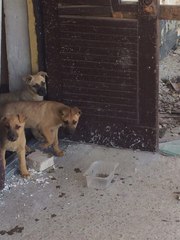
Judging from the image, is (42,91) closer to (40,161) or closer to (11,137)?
(40,161)

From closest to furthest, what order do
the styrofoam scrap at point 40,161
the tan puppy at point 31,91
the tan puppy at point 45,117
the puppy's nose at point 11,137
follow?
the puppy's nose at point 11,137 < the styrofoam scrap at point 40,161 < the tan puppy at point 45,117 < the tan puppy at point 31,91

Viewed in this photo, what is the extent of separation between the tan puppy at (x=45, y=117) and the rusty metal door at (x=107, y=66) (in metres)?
0.26

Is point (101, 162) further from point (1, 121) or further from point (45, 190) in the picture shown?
point (1, 121)

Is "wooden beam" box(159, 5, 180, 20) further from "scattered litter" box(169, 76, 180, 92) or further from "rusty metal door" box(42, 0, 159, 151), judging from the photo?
"scattered litter" box(169, 76, 180, 92)

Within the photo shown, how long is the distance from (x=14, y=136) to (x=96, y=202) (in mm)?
871

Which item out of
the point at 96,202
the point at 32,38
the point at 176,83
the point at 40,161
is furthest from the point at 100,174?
the point at 176,83

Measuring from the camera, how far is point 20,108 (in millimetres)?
5359

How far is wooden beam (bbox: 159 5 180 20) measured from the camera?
486 centimetres

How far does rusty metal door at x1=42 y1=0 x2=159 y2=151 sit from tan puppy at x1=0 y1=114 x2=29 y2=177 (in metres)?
0.79

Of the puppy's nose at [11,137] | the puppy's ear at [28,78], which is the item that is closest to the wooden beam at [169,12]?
the puppy's ear at [28,78]

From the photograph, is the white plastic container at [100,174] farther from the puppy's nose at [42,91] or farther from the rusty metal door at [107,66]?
the puppy's nose at [42,91]

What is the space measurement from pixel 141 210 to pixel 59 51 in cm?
177

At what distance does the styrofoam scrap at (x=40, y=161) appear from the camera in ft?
16.8

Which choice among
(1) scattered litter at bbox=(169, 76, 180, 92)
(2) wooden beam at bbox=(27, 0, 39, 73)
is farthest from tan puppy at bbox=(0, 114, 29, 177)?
(1) scattered litter at bbox=(169, 76, 180, 92)
